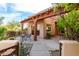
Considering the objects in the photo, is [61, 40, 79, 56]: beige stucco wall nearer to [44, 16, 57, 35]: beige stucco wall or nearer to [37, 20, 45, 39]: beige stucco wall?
[44, 16, 57, 35]: beige stucco wall

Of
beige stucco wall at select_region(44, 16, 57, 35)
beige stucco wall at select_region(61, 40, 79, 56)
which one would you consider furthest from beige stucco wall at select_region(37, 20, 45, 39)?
beige stucco wall at select_region(61, 40, 79, 56)

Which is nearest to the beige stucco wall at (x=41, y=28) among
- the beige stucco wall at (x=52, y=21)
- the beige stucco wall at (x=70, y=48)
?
the beige stucco wall at (x=52, y=21)

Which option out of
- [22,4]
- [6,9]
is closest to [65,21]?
[22,4]

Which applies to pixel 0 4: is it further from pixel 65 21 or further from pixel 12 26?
pixel 65 21

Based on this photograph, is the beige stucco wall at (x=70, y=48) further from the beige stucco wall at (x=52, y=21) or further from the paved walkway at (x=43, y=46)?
the beige stucco wall at (x=52, y=21)

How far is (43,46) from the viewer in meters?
3.83

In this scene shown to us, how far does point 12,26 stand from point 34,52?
1.88ft

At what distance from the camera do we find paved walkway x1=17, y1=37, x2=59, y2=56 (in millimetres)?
3807

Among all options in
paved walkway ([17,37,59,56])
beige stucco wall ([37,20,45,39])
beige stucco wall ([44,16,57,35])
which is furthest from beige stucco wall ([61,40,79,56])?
beige stucco wall ([37,20,45,39])

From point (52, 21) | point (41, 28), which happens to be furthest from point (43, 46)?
point (52, 21)

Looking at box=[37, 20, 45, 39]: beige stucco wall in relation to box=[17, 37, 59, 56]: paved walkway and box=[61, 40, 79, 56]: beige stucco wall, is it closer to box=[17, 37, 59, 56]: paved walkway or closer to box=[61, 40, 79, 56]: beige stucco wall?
box=[17, 37, 59, 56]: paved walkway

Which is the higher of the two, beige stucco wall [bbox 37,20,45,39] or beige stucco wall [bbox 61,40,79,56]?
beige stucco wall [bbox 37,20,45,39]

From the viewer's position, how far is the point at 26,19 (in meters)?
3.81

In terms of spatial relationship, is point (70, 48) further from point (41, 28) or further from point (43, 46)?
point (41, 28)
